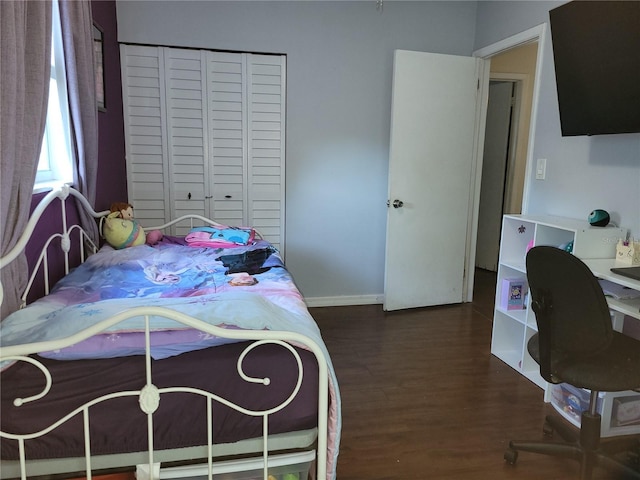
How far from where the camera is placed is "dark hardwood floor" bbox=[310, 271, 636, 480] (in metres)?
1.86

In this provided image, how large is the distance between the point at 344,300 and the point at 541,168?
1.82 metres

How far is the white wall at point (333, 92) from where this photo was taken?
10.9 feet

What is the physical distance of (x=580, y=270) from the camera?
5.12 ft

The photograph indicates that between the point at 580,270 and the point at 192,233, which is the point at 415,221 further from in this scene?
the point at 580,270

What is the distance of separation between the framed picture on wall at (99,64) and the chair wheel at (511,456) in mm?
2862

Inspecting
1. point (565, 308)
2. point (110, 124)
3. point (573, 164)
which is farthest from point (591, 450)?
point (110, 124)

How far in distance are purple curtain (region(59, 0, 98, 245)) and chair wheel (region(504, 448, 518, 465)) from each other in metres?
2.37

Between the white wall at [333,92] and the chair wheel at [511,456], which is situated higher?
the white wall at [333,92]

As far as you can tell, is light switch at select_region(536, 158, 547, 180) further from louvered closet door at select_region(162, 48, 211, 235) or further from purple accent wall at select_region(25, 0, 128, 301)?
purple accent wall at select_region(25, 0, 128, 301)

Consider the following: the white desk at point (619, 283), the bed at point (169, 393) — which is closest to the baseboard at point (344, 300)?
the white desk at point (619, 283)

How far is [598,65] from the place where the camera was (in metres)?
2.12

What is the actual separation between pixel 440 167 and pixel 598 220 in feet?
4.90

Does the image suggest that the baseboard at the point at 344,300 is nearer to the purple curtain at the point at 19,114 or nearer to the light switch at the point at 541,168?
the light switch at the point at 541,168

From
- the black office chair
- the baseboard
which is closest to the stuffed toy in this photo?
the baseboard
